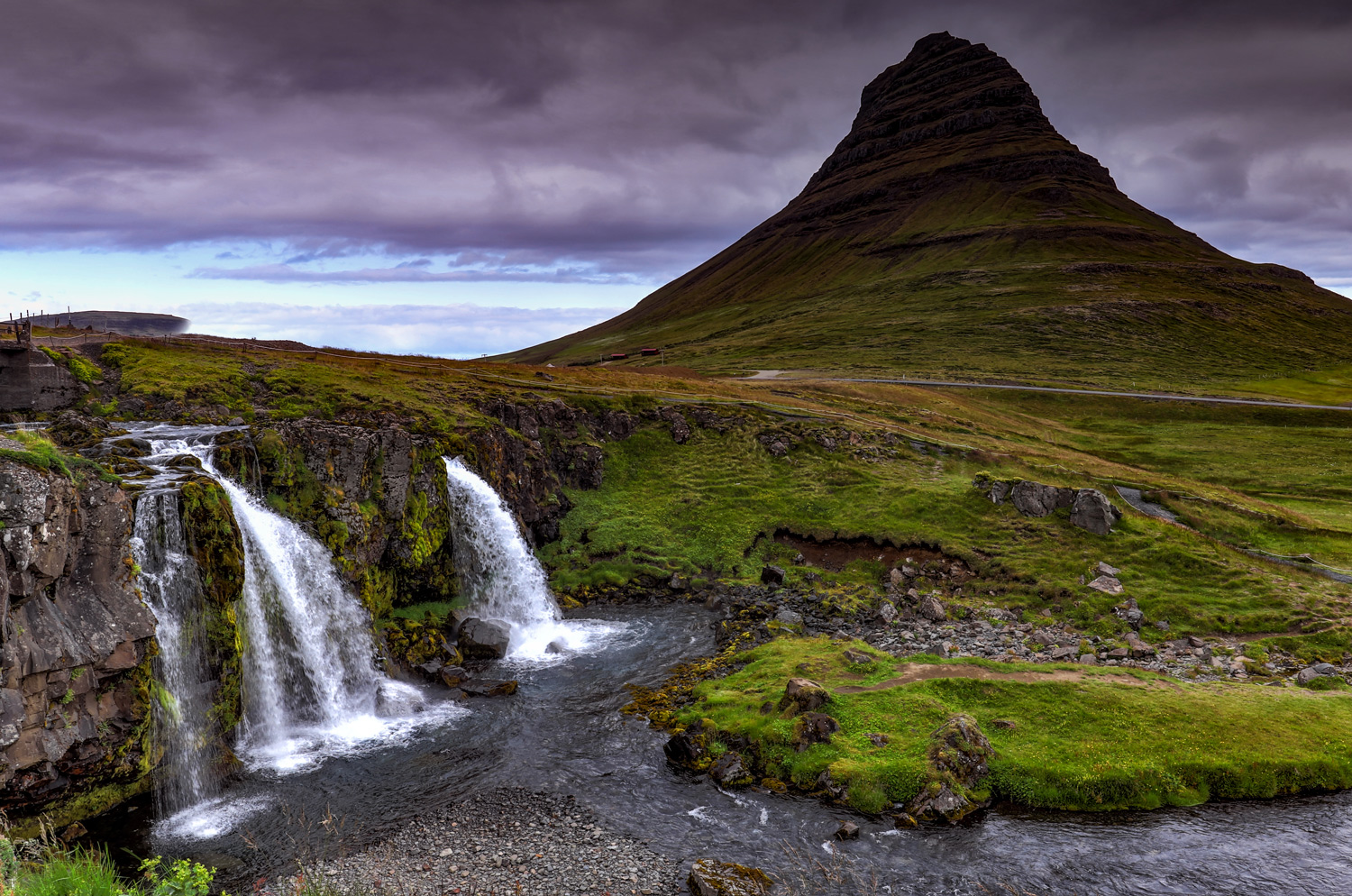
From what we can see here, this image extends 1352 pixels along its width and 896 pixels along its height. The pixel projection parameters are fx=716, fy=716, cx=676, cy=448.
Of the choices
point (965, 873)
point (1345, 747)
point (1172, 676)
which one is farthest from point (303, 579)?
point (1345, 747)

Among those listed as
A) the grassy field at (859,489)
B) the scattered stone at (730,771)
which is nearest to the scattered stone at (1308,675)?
the grassy field at (859,489)

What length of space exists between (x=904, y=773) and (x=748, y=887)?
8.13 meters

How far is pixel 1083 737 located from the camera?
1118 inches

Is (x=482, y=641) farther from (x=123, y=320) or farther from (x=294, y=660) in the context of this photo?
(x=123, y=320)

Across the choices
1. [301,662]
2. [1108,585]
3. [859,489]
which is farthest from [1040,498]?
[301,662]

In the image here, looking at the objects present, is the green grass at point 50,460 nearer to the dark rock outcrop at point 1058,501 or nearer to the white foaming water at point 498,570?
the white foaming water at point 498,570

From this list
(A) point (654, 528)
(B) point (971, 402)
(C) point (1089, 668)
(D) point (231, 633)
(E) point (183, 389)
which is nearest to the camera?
(D) point (231, 633)

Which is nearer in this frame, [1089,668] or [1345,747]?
[1345,747]

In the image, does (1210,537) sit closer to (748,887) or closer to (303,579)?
(748,887)

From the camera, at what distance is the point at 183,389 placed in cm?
4919

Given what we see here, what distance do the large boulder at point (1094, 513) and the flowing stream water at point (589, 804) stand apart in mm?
26371

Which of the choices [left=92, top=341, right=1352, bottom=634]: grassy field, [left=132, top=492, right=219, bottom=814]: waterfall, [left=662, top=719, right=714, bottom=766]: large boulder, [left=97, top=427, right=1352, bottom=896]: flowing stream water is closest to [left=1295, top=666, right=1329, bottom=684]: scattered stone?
[left=92, top=341, right=1352, bottom=634]: grassy field

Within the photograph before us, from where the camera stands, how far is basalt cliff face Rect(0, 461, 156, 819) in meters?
22.7

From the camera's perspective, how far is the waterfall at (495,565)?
46219mm
